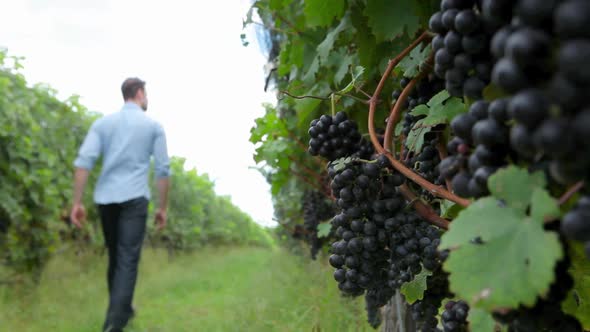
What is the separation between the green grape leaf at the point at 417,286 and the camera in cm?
122

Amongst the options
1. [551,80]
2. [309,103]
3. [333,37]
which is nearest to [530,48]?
Answer: [551,80]

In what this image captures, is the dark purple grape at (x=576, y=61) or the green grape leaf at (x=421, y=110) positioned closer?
the dark purple grape at (x=576, y=61)

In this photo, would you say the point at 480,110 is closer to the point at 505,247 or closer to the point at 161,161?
the point at 505,247

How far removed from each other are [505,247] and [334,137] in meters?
0.82

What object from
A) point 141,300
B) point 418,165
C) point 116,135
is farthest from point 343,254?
point 141,300

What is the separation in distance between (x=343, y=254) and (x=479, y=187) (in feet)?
2.18

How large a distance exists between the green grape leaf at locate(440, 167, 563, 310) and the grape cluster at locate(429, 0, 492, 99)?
0.61 feet

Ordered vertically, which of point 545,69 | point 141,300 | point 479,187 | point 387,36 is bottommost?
point 141,300

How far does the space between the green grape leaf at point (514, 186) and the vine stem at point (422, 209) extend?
1.76 feet

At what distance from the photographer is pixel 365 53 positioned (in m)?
1.63

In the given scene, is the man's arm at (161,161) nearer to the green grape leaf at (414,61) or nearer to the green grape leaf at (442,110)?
the green grape leaf at (414,61)

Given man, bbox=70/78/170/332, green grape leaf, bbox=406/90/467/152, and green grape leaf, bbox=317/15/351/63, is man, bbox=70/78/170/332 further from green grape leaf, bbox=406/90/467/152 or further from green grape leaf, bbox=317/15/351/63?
green grape leaf, bbox=406/90/467/152

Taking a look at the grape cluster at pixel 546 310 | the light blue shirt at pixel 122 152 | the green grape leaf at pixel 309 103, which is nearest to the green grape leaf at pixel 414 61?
the grape cluster at pixel 546 310

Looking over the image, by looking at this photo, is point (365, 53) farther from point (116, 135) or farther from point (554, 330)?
point (116, 135)
